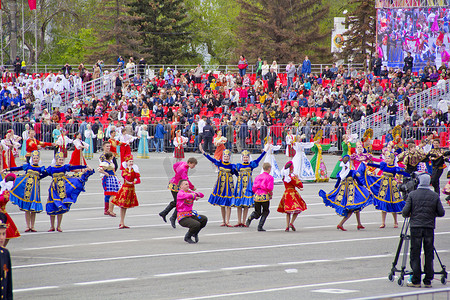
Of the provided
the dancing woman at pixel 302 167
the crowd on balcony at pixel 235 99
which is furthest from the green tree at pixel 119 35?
the dancing woman at pixel 302 167

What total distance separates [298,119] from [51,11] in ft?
151

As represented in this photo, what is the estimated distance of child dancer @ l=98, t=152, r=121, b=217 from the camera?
1794 centimetres

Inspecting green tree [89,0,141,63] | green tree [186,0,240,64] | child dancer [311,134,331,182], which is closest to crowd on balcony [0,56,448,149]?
child dancer [311,134,331,182]

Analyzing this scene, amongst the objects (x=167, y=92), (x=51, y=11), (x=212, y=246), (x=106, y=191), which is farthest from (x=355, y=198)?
(x=51, y=11)

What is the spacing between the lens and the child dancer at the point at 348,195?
15.8m

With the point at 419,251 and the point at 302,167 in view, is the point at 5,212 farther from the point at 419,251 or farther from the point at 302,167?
the point at 302,167

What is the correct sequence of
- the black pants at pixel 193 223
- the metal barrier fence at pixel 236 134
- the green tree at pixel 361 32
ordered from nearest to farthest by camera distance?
the black pants at pixel 193 223, the metal barrier fence at pixel 236 134, the green tree at pixel 361 32

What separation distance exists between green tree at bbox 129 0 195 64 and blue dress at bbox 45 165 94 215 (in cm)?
4832

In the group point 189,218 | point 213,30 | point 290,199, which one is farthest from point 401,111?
point 213,30

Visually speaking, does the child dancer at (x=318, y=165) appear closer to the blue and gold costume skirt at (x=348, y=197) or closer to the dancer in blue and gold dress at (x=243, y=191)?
the dancer in blue and gold dress at (x=243, y=191)

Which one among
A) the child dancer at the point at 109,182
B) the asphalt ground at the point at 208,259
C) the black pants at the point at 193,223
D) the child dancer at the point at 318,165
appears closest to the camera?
the asphalt ground at the point at 208,259

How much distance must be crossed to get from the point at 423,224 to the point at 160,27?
2195 inches

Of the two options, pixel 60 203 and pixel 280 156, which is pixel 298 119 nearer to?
pixel 280 156

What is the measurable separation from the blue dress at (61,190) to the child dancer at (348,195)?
5182 mm
